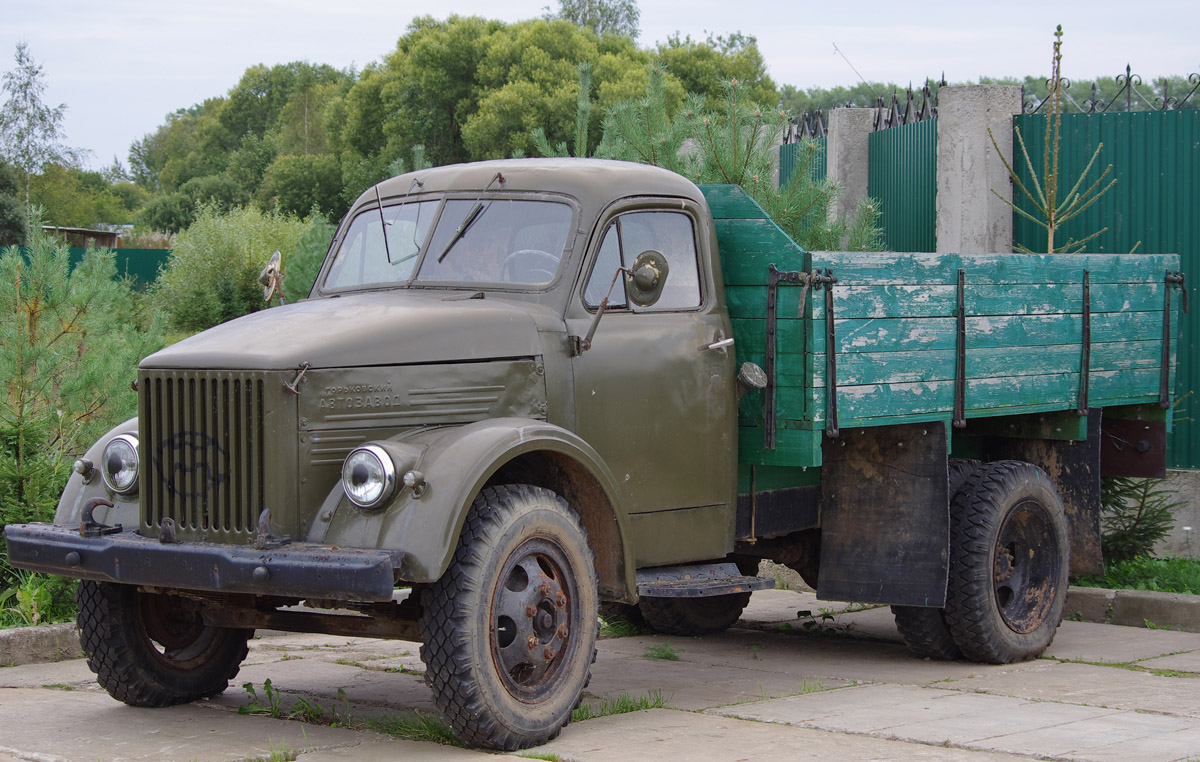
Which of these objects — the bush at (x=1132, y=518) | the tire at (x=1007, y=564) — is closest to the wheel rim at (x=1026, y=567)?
the tire at (x=1007, y=564)

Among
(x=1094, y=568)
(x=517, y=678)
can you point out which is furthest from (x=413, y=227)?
(x=1094, y=568)

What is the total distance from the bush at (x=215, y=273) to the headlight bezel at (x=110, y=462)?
22.6m

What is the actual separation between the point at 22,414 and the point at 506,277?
3421 mm

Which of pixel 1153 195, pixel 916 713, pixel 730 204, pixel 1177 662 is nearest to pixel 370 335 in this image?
pixel 730 204

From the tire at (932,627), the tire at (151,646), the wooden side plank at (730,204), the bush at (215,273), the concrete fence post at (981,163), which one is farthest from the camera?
the bush at (215,273)

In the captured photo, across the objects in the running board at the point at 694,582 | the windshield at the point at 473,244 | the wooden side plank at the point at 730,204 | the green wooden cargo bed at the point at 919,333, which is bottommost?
the running board at the point at 694,582

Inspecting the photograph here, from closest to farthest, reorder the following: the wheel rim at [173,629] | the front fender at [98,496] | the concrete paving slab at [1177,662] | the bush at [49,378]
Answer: the front fender at [98,496]
the wheel rim at [173,629]
the concrete paving slab at [1177,662]
the bush at [49,378]

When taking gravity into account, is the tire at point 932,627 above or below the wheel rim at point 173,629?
below

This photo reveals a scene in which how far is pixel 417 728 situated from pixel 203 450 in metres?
1.38

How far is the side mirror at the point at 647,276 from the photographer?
6.14m

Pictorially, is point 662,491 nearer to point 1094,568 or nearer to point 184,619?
point 184,619

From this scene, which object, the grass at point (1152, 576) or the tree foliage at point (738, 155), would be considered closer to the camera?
the grass at point (1152, 576)

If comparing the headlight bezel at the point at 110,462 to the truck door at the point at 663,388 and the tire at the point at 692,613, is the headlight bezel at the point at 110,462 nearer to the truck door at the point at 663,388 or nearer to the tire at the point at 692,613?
Result: the truck door at the point at 663,388

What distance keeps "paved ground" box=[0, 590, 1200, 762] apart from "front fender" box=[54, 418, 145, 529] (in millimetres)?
838
